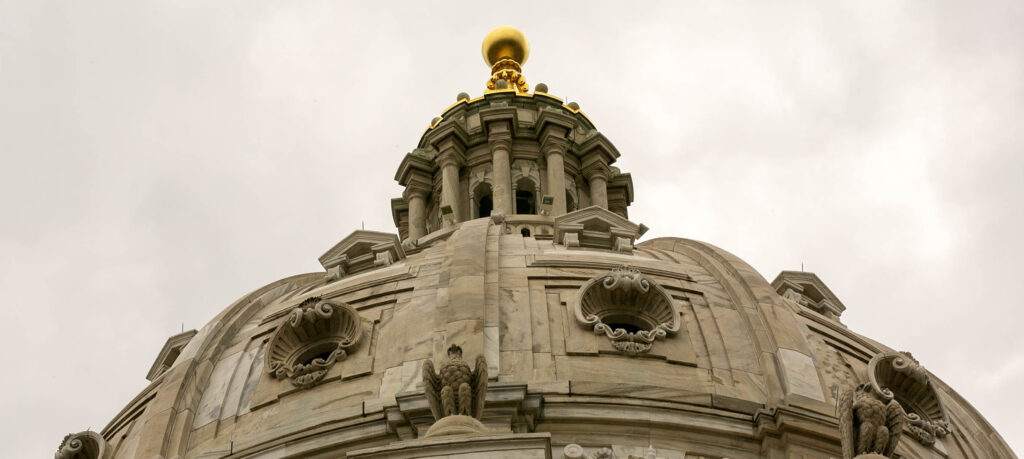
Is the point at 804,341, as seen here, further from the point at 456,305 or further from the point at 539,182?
the point at 539,182

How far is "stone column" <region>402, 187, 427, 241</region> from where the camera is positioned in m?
55.3

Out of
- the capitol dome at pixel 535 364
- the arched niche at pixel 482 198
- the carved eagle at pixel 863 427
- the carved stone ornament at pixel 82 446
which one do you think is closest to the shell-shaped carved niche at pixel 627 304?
the capitol dome at pixel 535 364

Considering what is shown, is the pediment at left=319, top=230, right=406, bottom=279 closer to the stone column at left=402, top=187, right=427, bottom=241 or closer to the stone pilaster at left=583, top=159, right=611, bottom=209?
the stone column at left=402, top=187, right=427, bottom=241

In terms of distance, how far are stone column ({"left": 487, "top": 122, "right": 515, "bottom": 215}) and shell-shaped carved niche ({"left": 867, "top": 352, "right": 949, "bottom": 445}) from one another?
45.9 feet

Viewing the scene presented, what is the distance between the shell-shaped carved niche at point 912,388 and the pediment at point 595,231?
783 centimetres

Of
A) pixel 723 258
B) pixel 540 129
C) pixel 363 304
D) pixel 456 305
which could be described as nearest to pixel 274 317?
pixel 363 304

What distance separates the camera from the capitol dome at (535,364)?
119 feet

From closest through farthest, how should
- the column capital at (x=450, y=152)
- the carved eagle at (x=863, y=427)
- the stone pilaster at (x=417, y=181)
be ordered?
the carved eagle at (x=863, y=427) → the column capital at (x=450, y=152) → the stone pilaster at (x=417, y=181)

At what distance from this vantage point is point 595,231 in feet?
152

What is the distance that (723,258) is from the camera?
1766 inches

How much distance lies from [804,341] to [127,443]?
15165 mm

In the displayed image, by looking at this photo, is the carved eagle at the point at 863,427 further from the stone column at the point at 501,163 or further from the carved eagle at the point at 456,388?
the stone column at the point at 501,163

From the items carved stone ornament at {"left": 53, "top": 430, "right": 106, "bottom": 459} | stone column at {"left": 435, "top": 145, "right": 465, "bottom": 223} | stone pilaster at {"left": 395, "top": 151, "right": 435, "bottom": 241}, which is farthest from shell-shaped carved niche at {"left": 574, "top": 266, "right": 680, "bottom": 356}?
stone pilaster at {"left": 395, "top": 151, "right": 435, "bottom": 241}

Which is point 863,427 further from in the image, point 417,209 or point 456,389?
point 417,209
